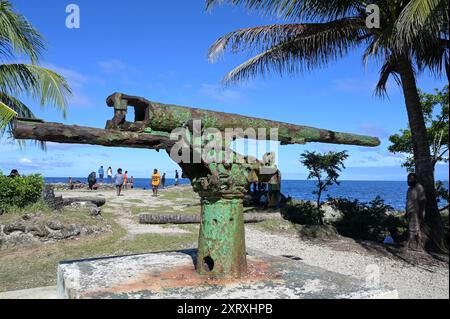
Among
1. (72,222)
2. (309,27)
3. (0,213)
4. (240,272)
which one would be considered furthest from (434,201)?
(0,213)

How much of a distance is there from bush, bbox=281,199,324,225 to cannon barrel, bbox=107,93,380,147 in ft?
30.7

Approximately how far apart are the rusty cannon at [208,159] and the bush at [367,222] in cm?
848

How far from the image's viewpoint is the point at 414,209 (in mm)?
8711

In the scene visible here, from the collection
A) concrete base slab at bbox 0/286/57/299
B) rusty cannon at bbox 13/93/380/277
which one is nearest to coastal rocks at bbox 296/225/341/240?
rusty cannon at bbox 13/93/380/277

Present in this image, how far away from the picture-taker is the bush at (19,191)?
35.5 ft

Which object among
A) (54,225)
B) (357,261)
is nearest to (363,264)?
(357,261)

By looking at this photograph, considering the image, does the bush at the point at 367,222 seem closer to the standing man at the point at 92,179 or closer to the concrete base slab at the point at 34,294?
the concrete base slab at the point at 34,294

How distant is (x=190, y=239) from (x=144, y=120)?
6.96 meters

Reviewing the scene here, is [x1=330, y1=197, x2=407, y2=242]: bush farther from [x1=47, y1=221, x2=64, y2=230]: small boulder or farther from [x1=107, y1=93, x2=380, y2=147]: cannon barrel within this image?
[x1=47, y1=221, x2=64, y2=230]: small boulder

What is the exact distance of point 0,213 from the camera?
408 inches

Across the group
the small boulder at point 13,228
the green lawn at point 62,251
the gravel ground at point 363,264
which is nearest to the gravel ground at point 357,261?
the gravel ground at point 363,264

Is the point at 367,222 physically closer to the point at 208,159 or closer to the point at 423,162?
the point at 423,162
